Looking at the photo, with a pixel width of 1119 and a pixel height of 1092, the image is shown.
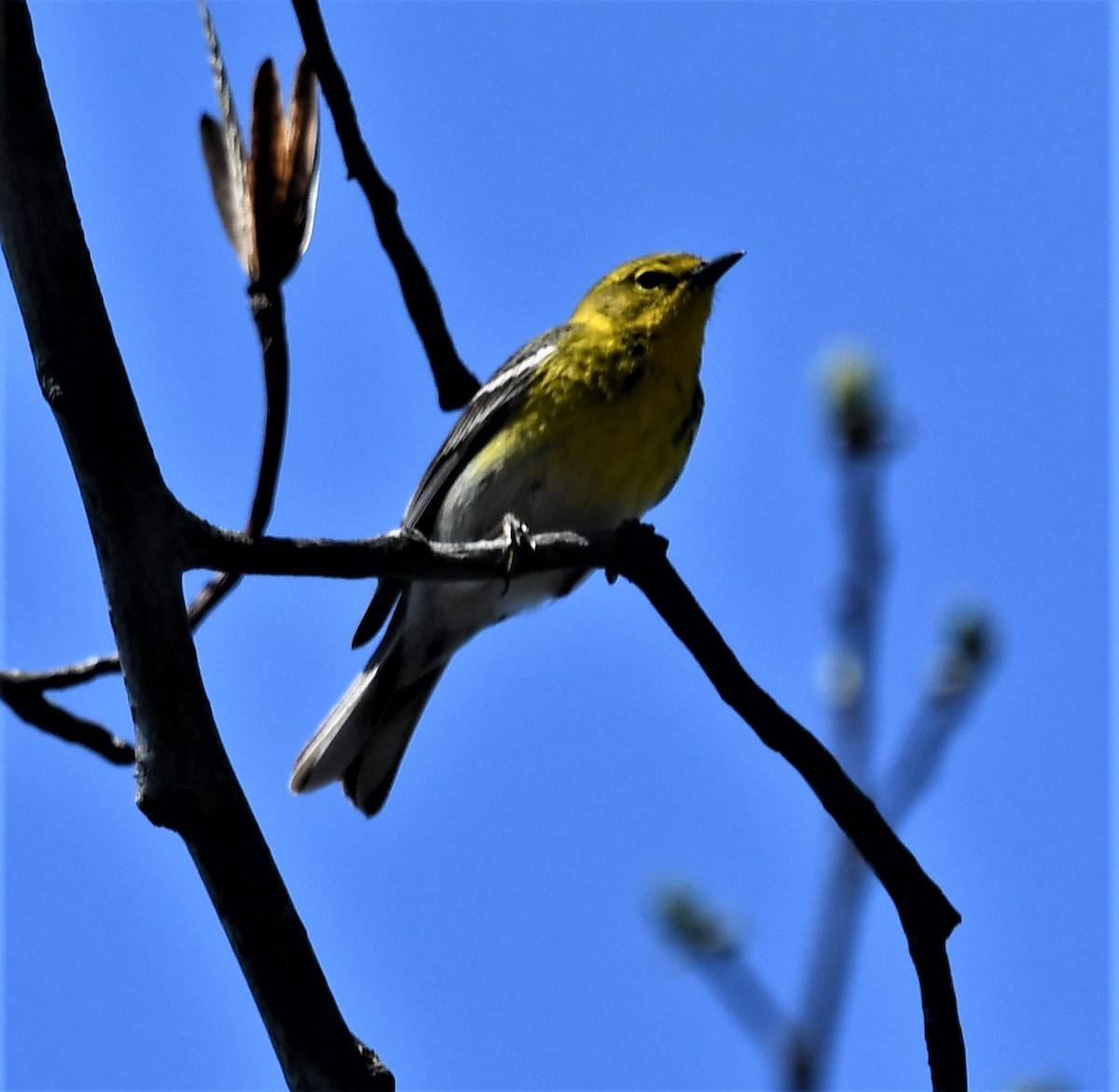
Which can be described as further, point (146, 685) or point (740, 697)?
point (740, 697)

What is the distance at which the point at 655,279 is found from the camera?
5.37 meters

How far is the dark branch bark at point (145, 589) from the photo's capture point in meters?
1.81

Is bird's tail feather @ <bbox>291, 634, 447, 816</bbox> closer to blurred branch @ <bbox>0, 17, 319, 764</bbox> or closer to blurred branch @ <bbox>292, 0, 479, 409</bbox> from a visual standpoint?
blurred branch @ <bbox>292, 0, 479, 409</bbox>

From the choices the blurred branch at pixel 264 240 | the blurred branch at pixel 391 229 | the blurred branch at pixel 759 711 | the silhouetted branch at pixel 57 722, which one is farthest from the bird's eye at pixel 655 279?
the silhouetted branch at pixel 57 722

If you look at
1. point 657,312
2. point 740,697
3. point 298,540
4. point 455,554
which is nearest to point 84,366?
point 298,540

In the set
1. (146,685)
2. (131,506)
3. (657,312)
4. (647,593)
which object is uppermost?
(657,312)

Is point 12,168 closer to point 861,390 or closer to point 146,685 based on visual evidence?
point 146,685

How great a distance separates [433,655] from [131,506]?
3.04m

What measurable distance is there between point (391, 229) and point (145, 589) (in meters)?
1.18

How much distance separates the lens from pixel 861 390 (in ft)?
9.27

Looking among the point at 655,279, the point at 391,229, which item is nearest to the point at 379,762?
the point at 655,279

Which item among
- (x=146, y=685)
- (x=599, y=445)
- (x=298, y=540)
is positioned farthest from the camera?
(x=599, y=445)

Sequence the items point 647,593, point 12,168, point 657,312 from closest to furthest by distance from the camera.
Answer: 1. point 12,168
2. point 647,593
3. point 657,312

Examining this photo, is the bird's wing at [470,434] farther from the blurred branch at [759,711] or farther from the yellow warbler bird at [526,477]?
the blurred branch at [759,711]
